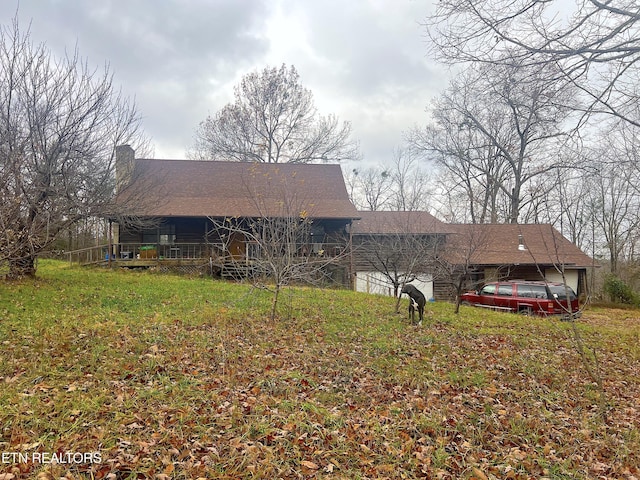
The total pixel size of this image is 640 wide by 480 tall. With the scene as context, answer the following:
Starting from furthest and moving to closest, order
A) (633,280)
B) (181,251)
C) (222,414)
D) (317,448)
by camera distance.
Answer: (633,280) < (181,251) < (222,414) < (317,448)

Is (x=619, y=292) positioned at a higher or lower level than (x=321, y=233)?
lower

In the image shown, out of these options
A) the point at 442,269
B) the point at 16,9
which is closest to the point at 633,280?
the point at 442,269

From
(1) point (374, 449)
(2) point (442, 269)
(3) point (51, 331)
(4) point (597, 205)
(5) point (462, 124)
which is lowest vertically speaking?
(1) point (374, 449)

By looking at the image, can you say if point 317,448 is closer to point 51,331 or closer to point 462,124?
point 51,331

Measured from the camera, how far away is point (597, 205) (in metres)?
26.2

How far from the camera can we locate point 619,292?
70.3ft

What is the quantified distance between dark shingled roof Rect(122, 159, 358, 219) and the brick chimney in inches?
69.5

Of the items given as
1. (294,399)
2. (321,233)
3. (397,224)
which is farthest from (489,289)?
(294,399)

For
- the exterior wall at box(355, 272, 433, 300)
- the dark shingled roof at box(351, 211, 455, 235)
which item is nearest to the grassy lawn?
the dark shingled roof at box(351, 211, 455, 235)

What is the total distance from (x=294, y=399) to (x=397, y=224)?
13.4 m

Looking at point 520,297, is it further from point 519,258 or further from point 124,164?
point 124,164

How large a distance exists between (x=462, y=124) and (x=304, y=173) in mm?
11916

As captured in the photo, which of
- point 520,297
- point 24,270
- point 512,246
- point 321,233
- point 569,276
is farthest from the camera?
point 512,246

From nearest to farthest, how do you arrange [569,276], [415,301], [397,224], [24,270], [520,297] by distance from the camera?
[415,301], [24,270], [520,297], [397,224], [569,276]
